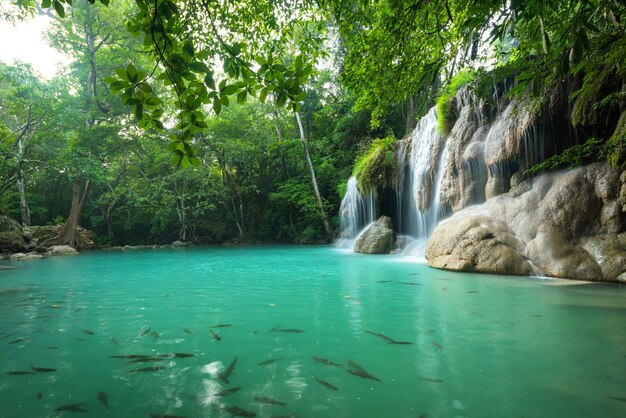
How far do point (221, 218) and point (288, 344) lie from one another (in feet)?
67.4

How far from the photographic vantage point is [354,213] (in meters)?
Answer: 15.5

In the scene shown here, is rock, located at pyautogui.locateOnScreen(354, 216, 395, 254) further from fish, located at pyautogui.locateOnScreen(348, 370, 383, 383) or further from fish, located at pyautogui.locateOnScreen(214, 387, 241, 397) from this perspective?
fish, located at pyautogui.locateOnScreen(214, 387, 241, 397)

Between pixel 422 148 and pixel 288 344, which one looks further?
pixel 422 148

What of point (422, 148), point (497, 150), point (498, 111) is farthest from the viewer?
point (422, 148)

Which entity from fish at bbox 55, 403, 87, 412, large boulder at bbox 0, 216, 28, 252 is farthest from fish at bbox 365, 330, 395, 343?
large boulder at bbox 0, 216, 28, 252

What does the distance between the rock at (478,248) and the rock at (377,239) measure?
4.71 metres

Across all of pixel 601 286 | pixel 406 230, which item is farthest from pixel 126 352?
pixel 406 230

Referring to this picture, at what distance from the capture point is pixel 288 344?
2869mm

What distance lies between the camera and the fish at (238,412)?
179 cm

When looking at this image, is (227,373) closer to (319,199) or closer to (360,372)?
(360,372)

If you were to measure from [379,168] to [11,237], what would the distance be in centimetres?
1524

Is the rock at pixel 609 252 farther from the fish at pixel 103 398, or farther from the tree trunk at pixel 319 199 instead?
the tree trunk at pixel 319 199

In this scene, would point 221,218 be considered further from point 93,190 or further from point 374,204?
point 374,204

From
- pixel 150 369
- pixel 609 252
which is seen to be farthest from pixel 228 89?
pixel 609 252
